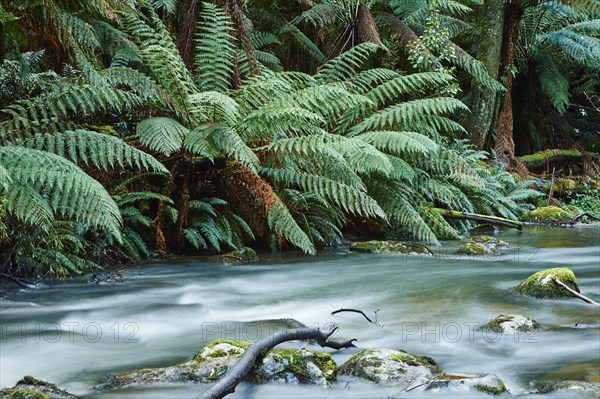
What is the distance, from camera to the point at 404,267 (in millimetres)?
4961

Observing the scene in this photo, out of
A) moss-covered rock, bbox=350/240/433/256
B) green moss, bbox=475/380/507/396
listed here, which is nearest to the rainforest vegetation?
moss-covered rock, bbox=350/240/433/256

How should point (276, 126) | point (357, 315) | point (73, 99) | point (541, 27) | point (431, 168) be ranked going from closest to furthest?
point (357, 315) → point (73, 99) → point (276, 126) → point (431, 168) → point (541, 27)

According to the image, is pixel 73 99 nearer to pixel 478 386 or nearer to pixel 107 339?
pixel 107 339

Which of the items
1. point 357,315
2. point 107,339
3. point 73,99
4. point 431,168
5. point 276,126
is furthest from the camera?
point 431,168

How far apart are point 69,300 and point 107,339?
70cm

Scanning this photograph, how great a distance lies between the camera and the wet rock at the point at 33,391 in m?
2.10

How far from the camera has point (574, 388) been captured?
245cm

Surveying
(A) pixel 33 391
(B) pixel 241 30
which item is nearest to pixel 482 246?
(B) pixel 241 30

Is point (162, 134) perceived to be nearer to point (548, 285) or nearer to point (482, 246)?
point (548, 285)

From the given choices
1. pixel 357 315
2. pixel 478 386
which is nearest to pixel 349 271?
pixel 357 315

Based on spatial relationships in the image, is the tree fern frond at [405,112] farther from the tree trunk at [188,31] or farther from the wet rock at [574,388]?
the wet rock at [574,388]

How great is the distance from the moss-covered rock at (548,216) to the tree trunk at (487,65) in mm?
1507

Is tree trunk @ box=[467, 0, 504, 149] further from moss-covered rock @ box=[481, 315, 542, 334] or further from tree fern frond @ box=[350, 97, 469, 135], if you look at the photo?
moss-covered rock @ box=[481, 315, 542, 334]

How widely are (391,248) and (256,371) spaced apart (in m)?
3.25
